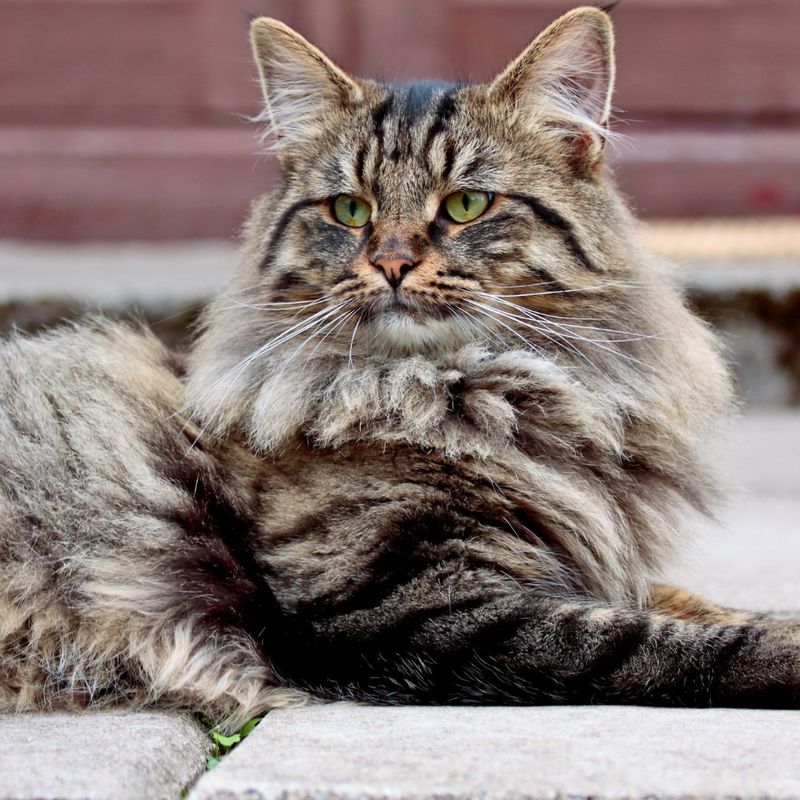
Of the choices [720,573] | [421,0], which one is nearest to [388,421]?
[720,573]

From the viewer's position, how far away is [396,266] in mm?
2297

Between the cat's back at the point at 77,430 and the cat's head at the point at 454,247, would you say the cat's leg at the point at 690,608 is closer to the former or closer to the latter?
the cat's head at the point at 454,247

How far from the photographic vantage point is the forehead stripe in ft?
7.95

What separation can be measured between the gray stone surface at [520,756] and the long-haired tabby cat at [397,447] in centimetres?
18

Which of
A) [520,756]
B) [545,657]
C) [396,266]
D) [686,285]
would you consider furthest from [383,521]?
[686,285]

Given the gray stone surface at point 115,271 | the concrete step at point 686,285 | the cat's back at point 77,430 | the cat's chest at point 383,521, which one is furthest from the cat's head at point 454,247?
the concrete step at point 686,285

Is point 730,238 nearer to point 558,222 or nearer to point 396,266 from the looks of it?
point 558,222

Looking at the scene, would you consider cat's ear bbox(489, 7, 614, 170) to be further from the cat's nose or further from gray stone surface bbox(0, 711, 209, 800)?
gray stone surface bbox(0, 711, 209, 800)

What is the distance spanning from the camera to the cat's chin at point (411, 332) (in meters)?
2.33

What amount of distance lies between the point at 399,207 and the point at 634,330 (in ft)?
1.86

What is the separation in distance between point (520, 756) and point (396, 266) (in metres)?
1.03

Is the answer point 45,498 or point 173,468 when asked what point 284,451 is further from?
point 45,498

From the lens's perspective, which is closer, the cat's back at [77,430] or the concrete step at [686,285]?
the cat's back at [77,430]

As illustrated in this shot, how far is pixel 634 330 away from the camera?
250 centimetres
